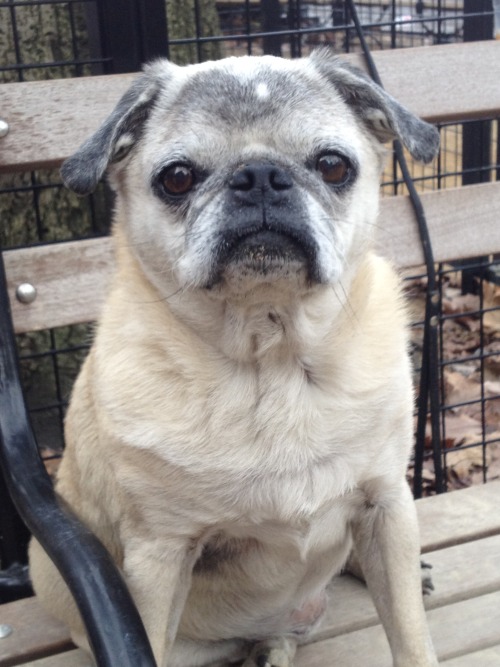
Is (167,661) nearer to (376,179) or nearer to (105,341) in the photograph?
(105,341)

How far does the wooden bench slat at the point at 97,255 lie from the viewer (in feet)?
7.14

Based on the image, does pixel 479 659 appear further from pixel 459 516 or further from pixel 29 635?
pixel 29 635

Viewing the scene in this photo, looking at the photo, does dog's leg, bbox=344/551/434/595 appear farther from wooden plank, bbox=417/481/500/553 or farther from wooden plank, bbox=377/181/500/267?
wooden plank, bbox=377/181/500/267

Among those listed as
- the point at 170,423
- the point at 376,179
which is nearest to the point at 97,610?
the point at 170,423

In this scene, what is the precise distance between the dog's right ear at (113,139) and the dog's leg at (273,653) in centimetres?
96

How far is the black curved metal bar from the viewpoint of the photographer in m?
1.36

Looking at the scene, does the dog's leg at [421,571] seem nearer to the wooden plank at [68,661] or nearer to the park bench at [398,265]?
the park bench at [398,265]

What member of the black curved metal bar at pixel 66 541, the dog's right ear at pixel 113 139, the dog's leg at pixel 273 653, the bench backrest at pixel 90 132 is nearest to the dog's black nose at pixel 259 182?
the dog's right ear at pixel 113 139

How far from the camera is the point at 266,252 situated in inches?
64.1

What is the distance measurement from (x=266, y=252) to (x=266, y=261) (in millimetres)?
15

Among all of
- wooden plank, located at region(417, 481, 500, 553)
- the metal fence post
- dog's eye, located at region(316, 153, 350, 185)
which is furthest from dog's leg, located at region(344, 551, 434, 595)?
the metal fence post

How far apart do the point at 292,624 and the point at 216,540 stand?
31 centimetres

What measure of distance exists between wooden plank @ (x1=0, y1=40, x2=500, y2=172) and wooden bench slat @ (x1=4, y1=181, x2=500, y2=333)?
0.66 feet

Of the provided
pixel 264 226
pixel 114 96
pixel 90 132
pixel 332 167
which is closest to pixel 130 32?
pixel 114 96
